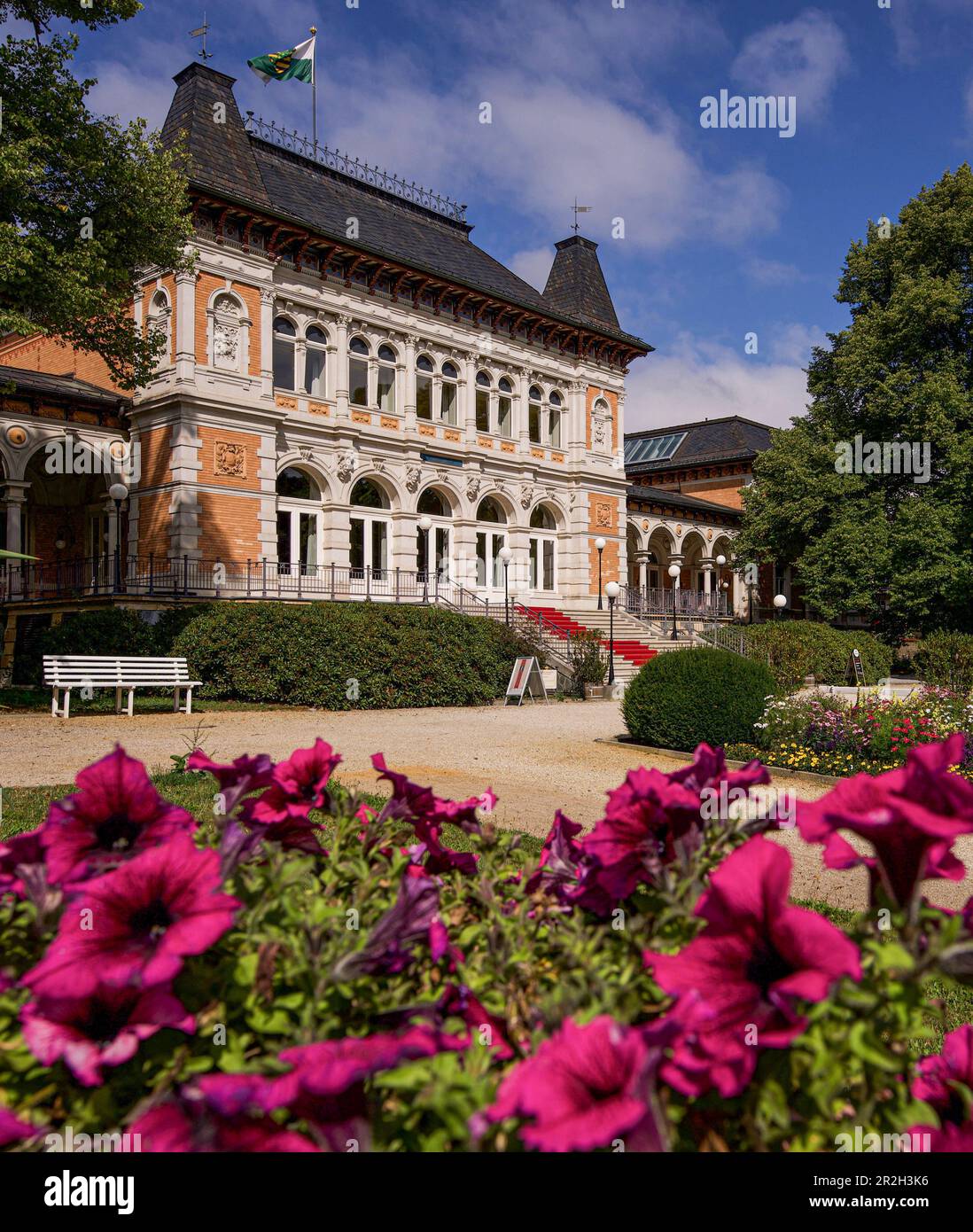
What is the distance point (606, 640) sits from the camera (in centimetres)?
2769

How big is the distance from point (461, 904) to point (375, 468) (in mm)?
26419

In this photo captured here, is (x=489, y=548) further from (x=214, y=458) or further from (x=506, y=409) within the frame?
(x=214, y=458)

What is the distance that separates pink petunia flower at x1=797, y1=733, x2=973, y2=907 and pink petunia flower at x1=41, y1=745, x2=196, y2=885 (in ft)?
2.83

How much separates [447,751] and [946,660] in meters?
14.4

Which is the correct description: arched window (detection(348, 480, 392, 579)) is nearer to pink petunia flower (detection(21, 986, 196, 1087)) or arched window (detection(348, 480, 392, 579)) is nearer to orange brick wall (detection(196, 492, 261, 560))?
orange brick wall (detection(196, 492, 261, 560))

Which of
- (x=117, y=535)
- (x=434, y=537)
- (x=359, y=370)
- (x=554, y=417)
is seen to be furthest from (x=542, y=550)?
(x=117, y=535)

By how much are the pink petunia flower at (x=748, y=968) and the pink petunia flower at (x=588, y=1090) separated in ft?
0.20

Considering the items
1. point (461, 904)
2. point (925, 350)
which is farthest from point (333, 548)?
point (461, 904)

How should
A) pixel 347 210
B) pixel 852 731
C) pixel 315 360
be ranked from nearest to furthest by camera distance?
pixel 852 731 < pixel 315 360 < pixel 347 210

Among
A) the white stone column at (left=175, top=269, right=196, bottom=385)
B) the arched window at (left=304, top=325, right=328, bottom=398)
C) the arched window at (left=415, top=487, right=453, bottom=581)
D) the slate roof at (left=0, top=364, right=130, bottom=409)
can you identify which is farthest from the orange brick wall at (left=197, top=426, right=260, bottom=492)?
the arched window at (left=415, top=487, right=453, bottom=581)

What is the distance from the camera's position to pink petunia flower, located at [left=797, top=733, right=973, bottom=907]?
89 centimetres

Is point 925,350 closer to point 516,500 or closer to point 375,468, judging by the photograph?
point 516,500

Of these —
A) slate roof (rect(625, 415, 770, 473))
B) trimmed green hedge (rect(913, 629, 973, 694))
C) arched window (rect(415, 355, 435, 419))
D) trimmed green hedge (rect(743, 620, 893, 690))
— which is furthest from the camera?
slate roof (rect(625, 415, 770, 473))

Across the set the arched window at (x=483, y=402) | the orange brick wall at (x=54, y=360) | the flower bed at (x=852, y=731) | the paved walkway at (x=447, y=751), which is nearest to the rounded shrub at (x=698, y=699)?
the flower bed at (x=852, y=731)
